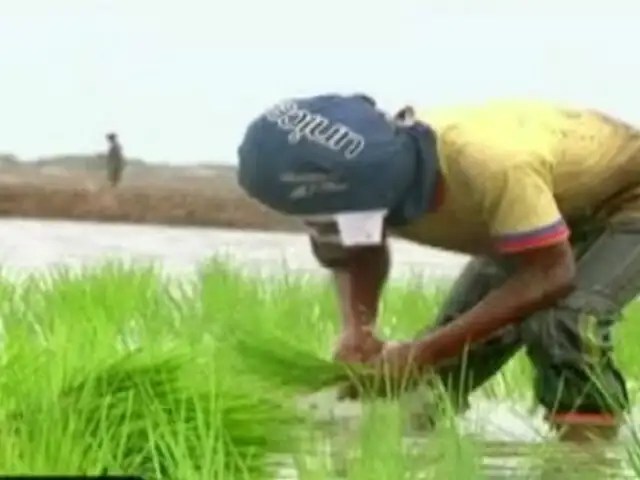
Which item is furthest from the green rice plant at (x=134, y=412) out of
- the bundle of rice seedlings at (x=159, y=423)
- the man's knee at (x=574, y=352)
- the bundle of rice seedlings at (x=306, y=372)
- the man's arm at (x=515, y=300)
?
the man's knee at (x=574, y=352)

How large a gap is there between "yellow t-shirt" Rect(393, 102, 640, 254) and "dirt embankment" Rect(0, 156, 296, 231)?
4.54 m

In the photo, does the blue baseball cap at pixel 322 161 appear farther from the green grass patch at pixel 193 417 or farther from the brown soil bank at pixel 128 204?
the brown soil bank at pixel 128 204

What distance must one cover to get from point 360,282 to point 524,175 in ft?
1.08

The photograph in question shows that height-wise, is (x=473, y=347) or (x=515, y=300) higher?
(x=515, y=300)

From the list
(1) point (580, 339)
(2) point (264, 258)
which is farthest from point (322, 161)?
(2) point (264, 258)

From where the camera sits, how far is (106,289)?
3.14 m

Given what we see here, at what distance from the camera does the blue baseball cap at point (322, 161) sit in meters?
2.10

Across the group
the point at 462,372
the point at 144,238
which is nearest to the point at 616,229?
the point at 462,372

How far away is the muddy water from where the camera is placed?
75.2 inches

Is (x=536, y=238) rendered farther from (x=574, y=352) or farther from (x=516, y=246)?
(x=574, y=352)

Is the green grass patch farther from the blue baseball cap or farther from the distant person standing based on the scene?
the distant person standing

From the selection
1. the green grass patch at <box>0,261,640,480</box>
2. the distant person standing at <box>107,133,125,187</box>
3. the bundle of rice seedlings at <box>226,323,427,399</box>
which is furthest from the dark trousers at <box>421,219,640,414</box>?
the distant person standing at <box>107,133,125,187</box>

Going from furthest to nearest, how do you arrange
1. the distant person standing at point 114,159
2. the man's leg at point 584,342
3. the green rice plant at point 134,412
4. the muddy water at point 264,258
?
the distant person standing at point 114,159, the man's leg at point 584,342, the muddy water at point 264,258, the green rice plant at point 134,412

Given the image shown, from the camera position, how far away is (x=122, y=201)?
734 cm
